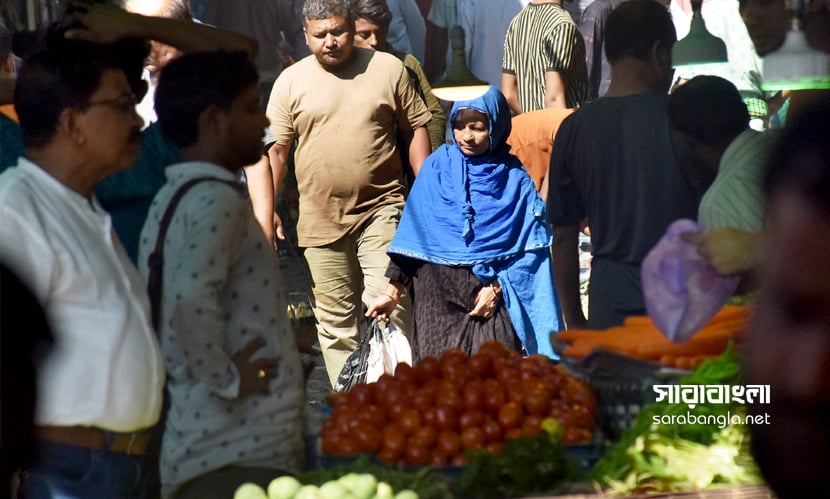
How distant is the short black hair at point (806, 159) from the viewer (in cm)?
102

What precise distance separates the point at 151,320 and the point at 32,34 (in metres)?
0.88

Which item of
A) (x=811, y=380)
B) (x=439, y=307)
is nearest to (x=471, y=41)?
(x=439, y=307)

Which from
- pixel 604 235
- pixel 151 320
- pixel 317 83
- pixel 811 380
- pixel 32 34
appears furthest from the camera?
pixel 317 83

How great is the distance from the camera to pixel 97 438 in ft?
10.1

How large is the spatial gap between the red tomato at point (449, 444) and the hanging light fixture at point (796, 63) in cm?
125

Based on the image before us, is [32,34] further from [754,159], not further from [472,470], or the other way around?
[754,159]

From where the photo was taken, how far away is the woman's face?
517cm

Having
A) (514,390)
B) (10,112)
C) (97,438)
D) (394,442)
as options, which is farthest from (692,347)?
(10,112)

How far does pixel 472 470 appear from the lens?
3199 millimetres

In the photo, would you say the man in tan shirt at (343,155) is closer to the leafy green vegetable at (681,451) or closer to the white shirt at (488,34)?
the white shirt at (488,34)

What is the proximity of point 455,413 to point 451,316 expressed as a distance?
1.83 metres

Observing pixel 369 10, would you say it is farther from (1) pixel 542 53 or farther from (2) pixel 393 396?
(2) pixel 393 396

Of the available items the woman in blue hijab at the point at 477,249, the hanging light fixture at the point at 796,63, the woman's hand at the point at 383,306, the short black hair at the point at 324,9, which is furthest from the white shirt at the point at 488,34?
the hanging light fixture at the point at 796,63

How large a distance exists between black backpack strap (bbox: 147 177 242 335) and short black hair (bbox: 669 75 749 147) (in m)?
1.27
